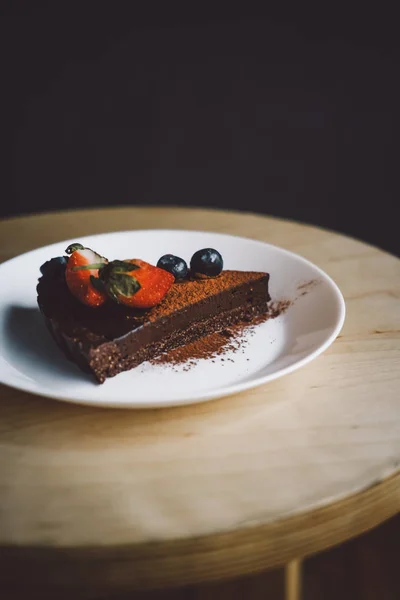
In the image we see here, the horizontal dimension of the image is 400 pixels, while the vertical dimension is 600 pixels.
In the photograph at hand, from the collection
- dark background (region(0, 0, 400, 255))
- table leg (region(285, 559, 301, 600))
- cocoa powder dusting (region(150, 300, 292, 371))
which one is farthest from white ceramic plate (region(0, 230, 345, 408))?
dark background (region(0, 0, 400, 255))

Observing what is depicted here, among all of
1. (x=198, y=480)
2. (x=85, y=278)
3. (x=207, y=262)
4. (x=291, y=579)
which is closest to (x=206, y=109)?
(x=207, y=262)

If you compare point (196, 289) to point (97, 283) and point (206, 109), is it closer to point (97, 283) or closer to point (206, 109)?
point (97, 283)

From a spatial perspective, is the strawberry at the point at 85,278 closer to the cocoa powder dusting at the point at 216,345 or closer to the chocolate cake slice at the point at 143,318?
the chocolate cake slice at the point at 143,318

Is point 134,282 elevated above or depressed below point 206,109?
below

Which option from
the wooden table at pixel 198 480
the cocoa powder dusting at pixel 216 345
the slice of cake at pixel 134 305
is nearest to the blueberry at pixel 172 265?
the slice of cake at pixel 134 305

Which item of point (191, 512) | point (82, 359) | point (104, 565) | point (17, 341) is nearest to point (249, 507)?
point (191, 512)

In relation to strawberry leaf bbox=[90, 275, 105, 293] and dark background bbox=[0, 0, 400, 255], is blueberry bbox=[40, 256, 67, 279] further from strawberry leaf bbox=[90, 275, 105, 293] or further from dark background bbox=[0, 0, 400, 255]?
dark background bbox=[0, 0, 400, 255]
